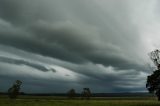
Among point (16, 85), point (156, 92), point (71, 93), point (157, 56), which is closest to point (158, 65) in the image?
point (157, 56)

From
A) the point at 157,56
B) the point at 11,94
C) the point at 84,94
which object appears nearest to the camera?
the point at 157,56

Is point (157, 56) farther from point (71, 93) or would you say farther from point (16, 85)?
point (71, 93)

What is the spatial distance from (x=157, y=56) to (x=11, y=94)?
62564 millimetres

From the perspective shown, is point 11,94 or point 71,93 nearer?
point 11,94

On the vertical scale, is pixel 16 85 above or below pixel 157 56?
below

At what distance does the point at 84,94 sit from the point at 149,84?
55.2 meters

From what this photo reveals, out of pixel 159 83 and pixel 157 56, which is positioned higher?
pixel 157 56

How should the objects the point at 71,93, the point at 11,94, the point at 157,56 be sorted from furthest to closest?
the point at 71,93, the point at 11,94, the point at 157,56

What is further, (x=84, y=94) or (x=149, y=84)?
(x=84, y=94)

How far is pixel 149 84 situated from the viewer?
83.7 meters

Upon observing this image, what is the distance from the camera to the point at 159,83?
267 feet

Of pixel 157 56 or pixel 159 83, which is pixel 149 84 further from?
pixel 157 56

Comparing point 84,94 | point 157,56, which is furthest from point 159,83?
point 84,94

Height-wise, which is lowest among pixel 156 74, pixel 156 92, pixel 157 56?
pixel 156 92
